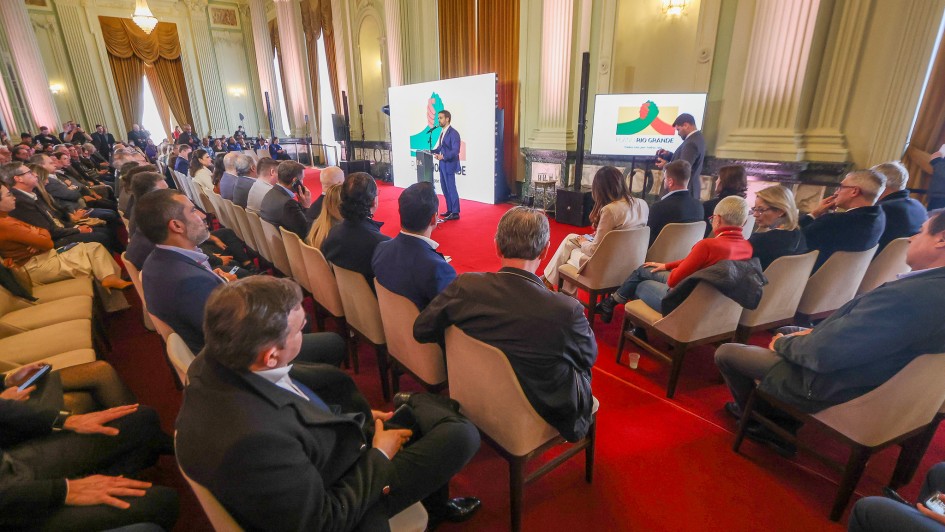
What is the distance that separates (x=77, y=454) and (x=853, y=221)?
3.52 m

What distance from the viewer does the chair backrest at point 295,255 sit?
2.49 m

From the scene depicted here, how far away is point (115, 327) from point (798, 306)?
460 cm

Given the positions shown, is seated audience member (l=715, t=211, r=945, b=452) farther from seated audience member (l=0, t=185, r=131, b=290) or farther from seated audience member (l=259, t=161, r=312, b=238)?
seated audience member (l=0, t=185, r=131, b=290)

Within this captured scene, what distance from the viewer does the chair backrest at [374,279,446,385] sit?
5.53ft

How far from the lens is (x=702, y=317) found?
201 cm

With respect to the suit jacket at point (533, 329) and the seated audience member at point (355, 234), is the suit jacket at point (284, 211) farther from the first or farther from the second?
the suit jacket at point (533, 329)

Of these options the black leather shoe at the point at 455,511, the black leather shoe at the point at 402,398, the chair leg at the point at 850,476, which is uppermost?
the black leather shoe at the point at 402,398

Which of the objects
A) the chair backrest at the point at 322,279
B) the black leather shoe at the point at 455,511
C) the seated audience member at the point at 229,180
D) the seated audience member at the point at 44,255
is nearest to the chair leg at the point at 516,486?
the black leather shoe at the point at 455,511

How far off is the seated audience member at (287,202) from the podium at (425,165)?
4682 millimetres

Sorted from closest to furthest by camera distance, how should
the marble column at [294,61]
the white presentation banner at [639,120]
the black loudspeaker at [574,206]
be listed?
the white presentation banner at [639,120] → the black loudspeaker at [574,206] → the marble column at [294,61]

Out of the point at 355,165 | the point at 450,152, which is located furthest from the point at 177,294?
the point at 355,165

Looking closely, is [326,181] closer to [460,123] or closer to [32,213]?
[32,213]

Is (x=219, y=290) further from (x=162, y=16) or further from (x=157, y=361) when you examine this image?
(x=162, y=16)

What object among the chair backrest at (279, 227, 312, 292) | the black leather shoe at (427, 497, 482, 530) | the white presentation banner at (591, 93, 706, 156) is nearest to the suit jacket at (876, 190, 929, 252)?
the white presentation banner at (591, 93, 706, 156)
